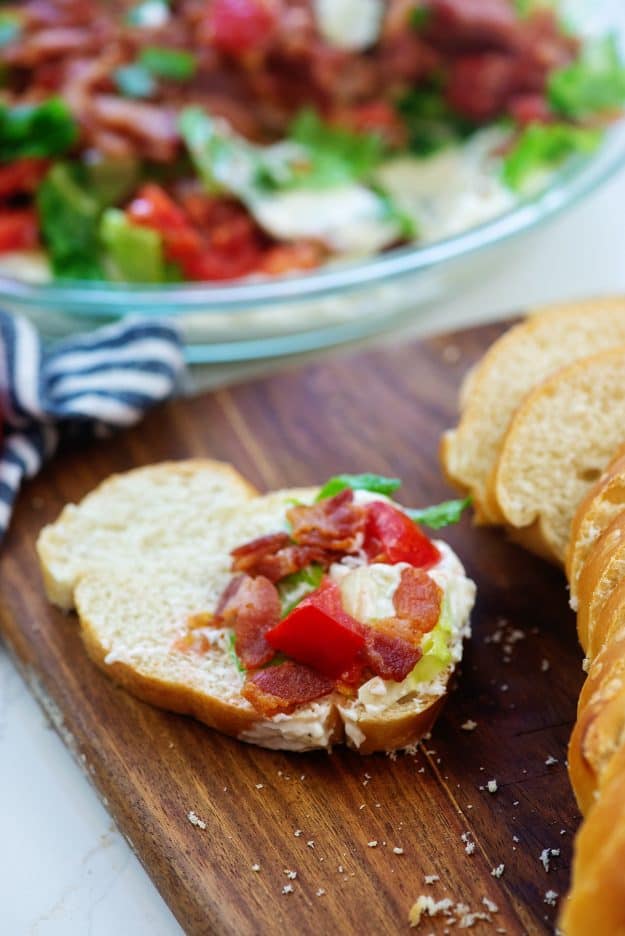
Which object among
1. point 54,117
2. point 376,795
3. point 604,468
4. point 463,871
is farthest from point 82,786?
point 54,117

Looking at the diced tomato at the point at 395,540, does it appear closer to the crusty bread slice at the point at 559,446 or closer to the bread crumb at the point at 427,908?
the crusty bread slice at the point at 559,446

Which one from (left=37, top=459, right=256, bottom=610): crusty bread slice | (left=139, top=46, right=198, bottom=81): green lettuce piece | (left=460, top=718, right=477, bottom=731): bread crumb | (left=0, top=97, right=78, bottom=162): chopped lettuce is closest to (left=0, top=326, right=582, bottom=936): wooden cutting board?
(left=460, top=718, right=477, bottom=731): bread crumb

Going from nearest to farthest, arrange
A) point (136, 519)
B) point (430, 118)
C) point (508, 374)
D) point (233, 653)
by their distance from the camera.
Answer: point (233, 653) < point (136, 519) < point (508, 374) < point (430, 118)

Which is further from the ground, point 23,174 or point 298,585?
point 298,585

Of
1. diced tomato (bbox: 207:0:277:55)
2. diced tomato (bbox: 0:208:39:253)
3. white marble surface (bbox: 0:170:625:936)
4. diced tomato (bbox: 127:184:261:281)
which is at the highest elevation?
diced tomato (bbox: 207:0:277:55)

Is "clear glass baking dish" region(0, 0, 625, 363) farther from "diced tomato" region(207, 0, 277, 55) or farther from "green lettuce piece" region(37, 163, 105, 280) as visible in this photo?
"diced tomato" region(207, 0, 277, 55)

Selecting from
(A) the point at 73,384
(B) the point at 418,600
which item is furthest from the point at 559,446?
(A) the point at 73,384

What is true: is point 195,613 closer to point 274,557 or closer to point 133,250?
point 274,557
